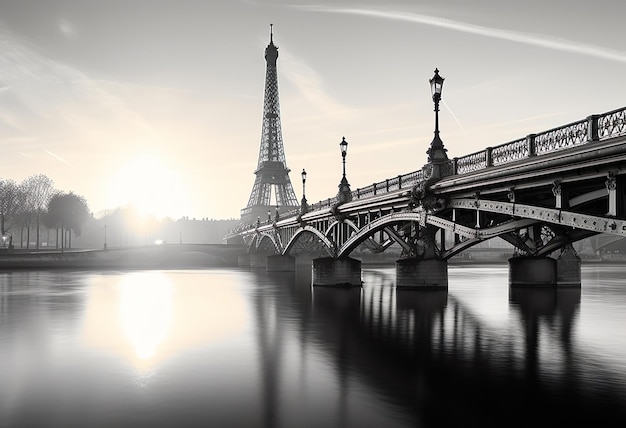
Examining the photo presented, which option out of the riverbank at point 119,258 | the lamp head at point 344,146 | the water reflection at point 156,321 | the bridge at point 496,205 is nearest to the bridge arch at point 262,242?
the riverbank at point 119,258

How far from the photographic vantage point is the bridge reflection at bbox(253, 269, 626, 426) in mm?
11992

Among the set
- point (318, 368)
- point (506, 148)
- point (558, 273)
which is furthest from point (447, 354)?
point (558, 273)

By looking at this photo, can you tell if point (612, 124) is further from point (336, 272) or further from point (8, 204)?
point (8, 204)

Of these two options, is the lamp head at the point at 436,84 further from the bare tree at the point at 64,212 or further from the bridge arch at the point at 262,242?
the bare tree at the point at 64,212

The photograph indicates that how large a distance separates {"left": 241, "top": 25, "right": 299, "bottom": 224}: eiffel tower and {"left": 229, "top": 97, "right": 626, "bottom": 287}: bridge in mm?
103078

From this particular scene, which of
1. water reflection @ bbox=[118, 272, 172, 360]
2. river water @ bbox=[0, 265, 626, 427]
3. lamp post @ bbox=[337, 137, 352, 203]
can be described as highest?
lamp post @ bbox=[337, 137, 352, 203]

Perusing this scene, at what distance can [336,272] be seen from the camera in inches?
1897

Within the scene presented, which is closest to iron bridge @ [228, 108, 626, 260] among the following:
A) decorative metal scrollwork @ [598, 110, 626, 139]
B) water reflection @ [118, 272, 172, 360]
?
decorative metal scrollwork @ [598, 110, 626, 139]

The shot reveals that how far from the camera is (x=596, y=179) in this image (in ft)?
66.4

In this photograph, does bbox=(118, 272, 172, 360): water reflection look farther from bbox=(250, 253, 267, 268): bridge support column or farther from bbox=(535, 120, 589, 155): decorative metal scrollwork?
bbox=(250, 253, 267, 268): bridge support column

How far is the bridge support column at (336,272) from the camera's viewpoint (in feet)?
158

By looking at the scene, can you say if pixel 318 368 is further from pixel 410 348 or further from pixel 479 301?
pixel 479 301

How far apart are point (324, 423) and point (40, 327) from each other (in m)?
19.6

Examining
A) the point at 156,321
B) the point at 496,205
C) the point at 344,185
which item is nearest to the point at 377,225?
the point at 344,185
